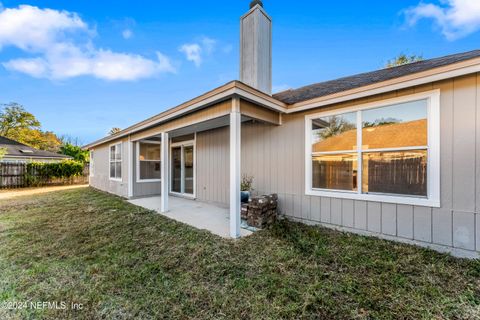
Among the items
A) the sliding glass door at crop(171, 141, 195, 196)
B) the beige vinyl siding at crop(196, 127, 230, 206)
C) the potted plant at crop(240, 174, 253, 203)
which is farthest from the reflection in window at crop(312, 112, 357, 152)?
the sliding glass door at crop(171, 141, 195, 196)

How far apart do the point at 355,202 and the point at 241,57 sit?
490cm


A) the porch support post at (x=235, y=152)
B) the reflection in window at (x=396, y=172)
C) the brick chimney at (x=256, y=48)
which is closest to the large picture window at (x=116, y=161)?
the brick chimney at (x=256, y=48)

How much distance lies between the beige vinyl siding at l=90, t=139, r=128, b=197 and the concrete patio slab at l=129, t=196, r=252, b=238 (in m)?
2.05

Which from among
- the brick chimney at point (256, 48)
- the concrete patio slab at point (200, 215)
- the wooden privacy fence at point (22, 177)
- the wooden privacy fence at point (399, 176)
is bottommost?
the concrete patio slab at point (200, 215)

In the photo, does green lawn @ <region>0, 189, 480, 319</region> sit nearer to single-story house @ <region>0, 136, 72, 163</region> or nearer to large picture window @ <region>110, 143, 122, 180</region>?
large picture window @ <region>110, 143, 122, 180</region>

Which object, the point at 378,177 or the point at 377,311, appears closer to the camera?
the point at 377,311

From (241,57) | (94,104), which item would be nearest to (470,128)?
(241,57)

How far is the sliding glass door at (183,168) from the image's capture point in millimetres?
7523

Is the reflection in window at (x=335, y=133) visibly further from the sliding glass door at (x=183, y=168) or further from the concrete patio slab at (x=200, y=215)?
the sliding glass door at (x=183, y=168)

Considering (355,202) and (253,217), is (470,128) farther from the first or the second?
(253,217)

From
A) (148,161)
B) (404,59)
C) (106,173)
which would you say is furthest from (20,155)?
(404,59)

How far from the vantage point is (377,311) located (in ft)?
6.20

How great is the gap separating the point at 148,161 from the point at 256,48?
19.1ft

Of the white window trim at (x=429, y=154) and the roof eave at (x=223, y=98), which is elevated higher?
the roof eave at (x=223, y=98)
